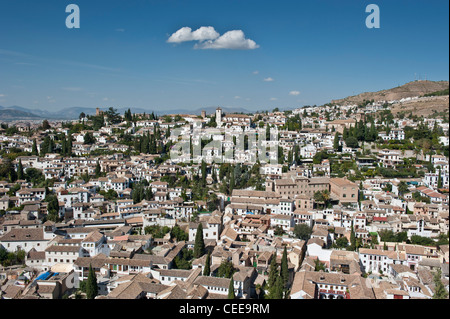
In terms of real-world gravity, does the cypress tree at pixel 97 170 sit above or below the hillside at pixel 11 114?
below

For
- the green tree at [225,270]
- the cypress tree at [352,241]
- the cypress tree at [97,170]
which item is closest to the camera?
the green tree at [225,270]

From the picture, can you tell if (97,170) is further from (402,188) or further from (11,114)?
(11,114)

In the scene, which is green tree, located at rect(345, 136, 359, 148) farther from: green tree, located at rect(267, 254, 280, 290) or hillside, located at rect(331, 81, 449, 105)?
hillside, located at rect(331, 81, 449, 105)

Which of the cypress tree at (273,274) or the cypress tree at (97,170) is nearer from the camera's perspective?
the cypress tree at (273,274)

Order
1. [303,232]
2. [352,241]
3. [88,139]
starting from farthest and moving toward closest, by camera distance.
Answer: [88,139] → [303,232] → [352,241]

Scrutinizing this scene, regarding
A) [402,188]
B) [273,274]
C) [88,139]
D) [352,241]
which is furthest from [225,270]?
[88,139]

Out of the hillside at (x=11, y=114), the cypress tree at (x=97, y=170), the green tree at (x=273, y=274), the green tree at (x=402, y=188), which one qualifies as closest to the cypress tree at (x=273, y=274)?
the green tree at (x=273, y=274)

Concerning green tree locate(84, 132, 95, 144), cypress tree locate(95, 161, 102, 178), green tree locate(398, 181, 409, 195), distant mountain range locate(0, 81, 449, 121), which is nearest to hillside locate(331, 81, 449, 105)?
distant mountain range locate(0, 81, 449, 121)

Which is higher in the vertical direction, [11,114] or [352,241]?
[11,114]

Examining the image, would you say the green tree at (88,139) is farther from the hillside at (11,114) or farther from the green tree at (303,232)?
the green tree at (303,232)
